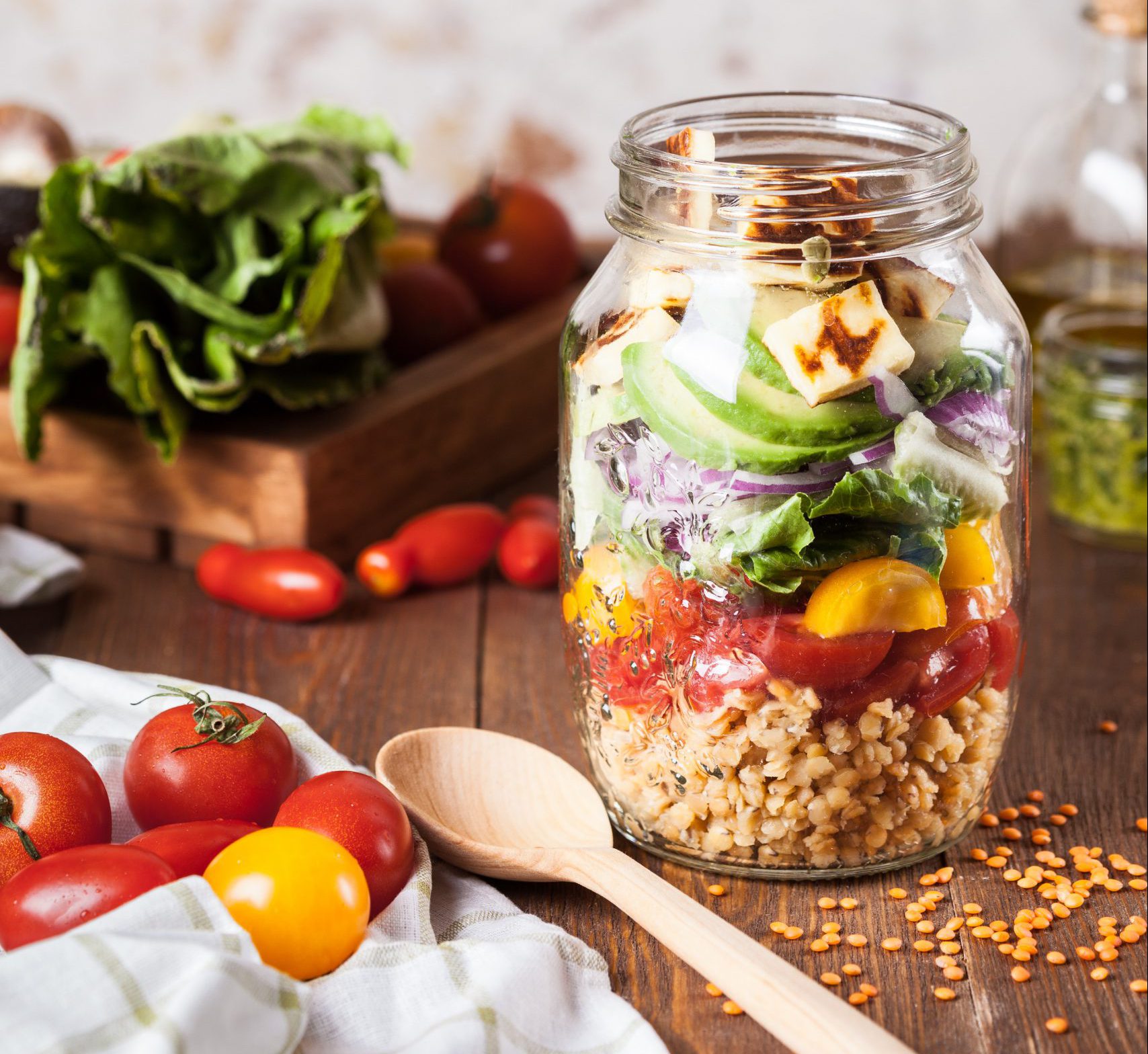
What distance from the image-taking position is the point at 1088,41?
1.70 meters

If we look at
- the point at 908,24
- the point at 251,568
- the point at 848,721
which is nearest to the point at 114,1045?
the point at 848,721

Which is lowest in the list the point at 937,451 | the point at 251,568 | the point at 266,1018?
the point at 251,568

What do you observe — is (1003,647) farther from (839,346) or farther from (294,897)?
(294,897)

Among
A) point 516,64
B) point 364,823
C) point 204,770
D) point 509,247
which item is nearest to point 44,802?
point 204,770

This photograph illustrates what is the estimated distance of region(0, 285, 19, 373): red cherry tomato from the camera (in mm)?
1521

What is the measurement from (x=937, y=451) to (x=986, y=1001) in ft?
1.08

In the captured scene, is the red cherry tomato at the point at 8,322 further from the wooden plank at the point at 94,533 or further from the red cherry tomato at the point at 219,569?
the red cherry tomato at the point at 219,569

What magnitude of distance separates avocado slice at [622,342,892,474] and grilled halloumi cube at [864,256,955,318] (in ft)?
0.25

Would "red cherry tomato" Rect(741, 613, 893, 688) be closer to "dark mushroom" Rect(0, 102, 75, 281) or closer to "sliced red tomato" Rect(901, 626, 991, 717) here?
"sliced red tomato" Rect(901, 626, 991, 717)

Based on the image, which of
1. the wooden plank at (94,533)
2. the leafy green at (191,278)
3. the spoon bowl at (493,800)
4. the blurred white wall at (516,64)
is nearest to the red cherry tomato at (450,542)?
the leafy green at (191,278)

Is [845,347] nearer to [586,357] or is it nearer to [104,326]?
[586,357]

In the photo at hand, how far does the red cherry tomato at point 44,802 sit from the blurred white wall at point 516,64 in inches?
57.5

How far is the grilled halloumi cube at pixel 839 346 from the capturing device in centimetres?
84

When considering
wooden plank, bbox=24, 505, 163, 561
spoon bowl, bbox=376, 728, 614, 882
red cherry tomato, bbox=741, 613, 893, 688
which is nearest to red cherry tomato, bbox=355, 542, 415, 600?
wooden plank, bbox=24, 505, 163, 561
